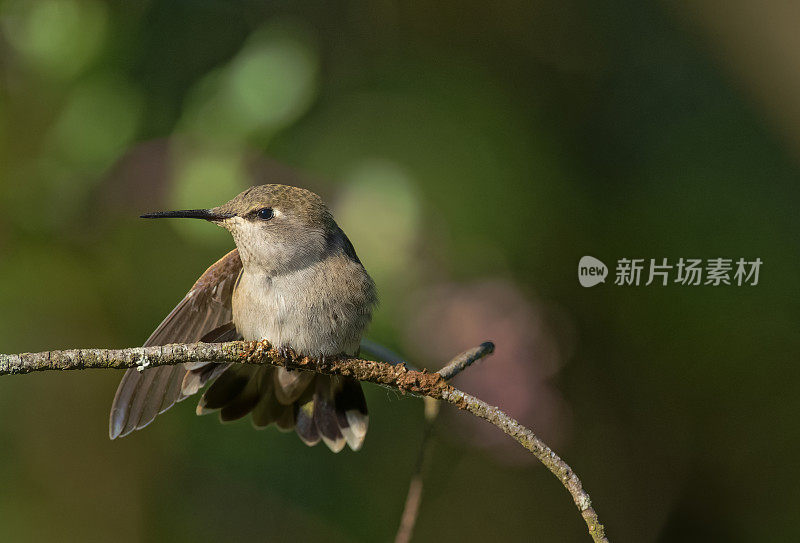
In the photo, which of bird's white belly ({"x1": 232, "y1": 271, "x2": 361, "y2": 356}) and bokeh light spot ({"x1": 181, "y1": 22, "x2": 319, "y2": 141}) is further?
bokeh light spot ({"x1": 181, "y1": 22, "x2": 319, "y2": 141})

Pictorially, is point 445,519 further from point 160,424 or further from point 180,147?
point 180,147

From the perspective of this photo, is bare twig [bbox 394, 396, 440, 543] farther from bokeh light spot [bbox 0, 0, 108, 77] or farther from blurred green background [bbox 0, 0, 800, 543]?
bokeh light spot [bbox 0, 0, 108, 77]

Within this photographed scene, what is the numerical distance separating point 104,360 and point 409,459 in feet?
7.89

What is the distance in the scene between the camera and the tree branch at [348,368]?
1.23 metres

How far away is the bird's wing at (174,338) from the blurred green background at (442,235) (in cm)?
25

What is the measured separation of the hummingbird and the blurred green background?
343 millimetres

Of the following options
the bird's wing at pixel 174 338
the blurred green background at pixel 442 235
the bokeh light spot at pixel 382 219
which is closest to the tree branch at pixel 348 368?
the bird's wing at pixel 174 338

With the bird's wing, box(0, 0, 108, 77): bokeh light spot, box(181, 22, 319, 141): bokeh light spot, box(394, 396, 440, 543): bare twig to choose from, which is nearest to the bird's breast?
the bird's wing

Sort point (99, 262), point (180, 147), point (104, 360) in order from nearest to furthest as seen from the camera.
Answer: point (104, 360) < point (180, 147) < point (99, 262)

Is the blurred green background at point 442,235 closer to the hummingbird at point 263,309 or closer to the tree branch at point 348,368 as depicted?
the hummingbird at point 263,309

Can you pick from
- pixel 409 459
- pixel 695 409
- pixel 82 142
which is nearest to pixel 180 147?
pixel 82 142

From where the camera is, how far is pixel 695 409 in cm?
388

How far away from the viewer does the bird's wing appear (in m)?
1.95

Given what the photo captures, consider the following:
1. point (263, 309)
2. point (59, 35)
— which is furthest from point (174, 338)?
point (59, 35)
